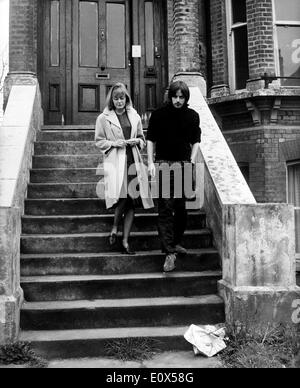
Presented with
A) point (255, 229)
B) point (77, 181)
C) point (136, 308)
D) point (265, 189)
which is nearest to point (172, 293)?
point (136, 308)

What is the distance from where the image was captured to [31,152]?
6781 millimetres

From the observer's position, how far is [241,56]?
9398 millimetres

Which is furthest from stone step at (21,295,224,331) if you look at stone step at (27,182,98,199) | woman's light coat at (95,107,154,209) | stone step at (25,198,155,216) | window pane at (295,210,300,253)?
window pane at (295,210,300,253)

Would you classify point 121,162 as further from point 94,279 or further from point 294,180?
point 294,180

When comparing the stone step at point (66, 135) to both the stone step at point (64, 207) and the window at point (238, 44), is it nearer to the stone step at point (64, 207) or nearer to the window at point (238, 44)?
the stone step at point (64, 207)

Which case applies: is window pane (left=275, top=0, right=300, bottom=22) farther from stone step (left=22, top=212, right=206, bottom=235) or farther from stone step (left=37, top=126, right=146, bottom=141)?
stone step (left=22, top=212, right=206, bottom=235)

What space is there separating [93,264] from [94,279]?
0.98 feet

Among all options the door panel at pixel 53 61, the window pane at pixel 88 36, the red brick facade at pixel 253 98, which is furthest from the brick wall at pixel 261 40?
the door panel at pixel 53 61

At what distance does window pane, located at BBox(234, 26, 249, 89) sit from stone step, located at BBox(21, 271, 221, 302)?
5.48m

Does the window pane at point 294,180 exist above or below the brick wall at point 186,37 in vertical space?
below

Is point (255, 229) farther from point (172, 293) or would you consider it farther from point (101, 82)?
point (101, 82)

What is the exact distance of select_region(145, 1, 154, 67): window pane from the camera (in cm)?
940

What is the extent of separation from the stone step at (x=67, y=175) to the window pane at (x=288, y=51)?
4.57 meters

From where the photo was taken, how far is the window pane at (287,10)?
9.10 meters
